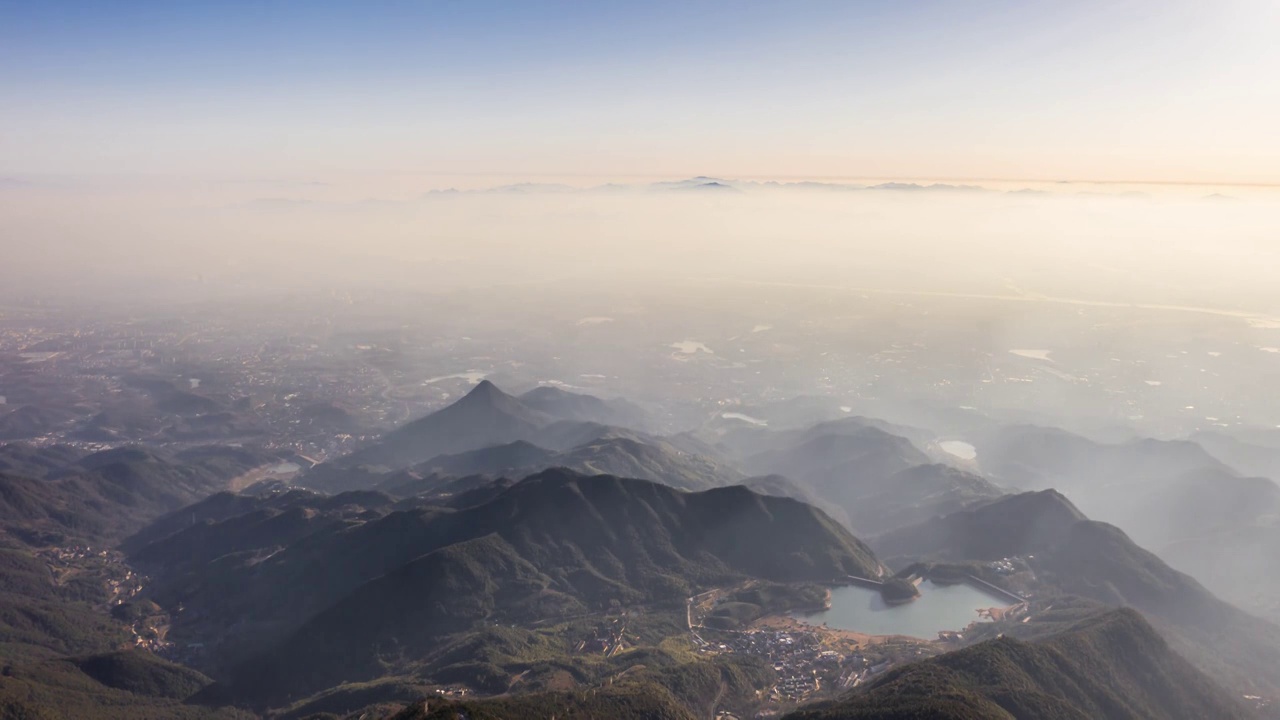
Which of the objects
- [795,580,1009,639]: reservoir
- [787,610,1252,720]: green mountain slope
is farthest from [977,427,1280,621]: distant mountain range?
[787,610,1252,720]: green mountain slope

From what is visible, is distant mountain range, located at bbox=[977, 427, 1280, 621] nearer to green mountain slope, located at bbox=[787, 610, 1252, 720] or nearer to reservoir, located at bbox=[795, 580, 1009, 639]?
reservoir, located at bbox=[795, 580, 1009, 639]

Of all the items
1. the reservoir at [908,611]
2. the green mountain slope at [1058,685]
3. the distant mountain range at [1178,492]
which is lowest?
the distant mountain range at [1178,492]

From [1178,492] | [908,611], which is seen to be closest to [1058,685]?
[908,611]

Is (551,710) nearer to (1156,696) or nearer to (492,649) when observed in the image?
(492,649)

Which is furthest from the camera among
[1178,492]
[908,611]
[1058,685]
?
[1178,492]

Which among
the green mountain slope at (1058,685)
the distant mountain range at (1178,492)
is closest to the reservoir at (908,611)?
the green mountain slope at (1058,685)

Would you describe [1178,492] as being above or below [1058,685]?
below

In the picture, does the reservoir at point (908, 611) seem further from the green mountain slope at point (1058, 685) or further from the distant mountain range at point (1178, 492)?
the distant mountain range at point (1178, 492)

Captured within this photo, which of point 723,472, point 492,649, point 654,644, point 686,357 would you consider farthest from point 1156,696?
point 686,357

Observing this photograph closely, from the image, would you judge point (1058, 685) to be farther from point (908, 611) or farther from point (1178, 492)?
point (1178, 492)
